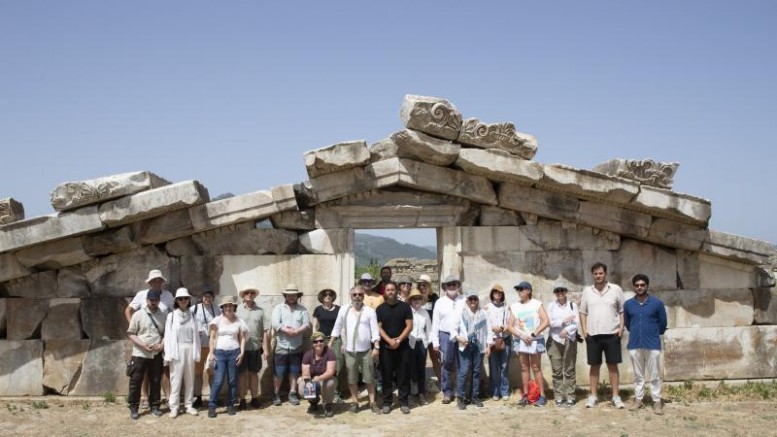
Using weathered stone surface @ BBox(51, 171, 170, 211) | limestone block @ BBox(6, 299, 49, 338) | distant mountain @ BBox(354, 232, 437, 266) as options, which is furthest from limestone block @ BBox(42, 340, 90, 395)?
distant mountain @ BBox(354, 232, 437, 266)

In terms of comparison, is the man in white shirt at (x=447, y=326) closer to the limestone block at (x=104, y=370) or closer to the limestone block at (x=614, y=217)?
the limestone block at (x=614, y=217)

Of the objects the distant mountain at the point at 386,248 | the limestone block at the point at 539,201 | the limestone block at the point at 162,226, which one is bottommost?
the limestone block at the point at 162,226

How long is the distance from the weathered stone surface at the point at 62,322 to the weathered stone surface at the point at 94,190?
4.58 ft

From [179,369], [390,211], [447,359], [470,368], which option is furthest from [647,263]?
[179,369]

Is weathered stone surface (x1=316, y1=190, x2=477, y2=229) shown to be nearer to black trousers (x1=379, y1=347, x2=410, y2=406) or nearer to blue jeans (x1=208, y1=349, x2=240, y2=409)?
black trousers (x1=379, y1=347, x2=410, y2=406)

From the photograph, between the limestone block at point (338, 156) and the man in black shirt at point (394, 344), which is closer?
the man in black shirt at point (394, 344)

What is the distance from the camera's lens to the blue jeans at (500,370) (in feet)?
28.0

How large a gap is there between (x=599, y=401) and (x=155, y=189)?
6.13 metres

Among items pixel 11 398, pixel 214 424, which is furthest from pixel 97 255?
pixel 214 424

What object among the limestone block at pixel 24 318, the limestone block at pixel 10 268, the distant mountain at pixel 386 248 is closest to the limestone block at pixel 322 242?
the limestone block at pixel 24 318

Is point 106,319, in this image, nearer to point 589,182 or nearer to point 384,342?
point 384,342

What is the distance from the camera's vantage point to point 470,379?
27.8 feet

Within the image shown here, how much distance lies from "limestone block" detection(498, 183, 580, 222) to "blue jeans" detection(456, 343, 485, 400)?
2.08m

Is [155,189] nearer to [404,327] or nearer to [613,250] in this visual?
[404,327]
